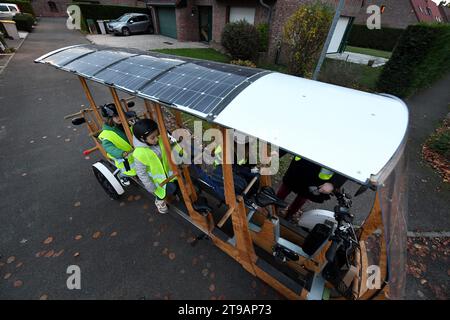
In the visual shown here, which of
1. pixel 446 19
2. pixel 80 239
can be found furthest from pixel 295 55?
pixel 446 19

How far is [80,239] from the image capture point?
339 cm

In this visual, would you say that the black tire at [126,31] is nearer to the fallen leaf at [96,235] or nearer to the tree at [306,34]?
the tree at [306,34]

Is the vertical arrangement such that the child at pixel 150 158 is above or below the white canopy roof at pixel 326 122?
below

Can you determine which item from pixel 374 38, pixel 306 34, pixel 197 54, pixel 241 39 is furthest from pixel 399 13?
pixel 306 34

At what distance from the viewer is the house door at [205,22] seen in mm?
16328

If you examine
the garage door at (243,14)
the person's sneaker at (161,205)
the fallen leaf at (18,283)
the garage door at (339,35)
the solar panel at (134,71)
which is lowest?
the fallen leaf at (18,283)

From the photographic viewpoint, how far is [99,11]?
74.0ft

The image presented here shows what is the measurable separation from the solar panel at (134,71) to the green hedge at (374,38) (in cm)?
2722

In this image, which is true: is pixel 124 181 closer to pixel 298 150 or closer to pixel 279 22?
pixel 298 150

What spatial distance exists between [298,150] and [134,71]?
2.38 m

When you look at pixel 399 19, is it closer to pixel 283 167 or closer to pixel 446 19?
pixel 446 19

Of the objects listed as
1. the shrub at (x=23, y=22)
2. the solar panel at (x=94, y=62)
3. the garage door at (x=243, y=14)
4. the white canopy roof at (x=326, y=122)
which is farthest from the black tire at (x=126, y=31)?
the white canopy roof at (x=326, y=122)
